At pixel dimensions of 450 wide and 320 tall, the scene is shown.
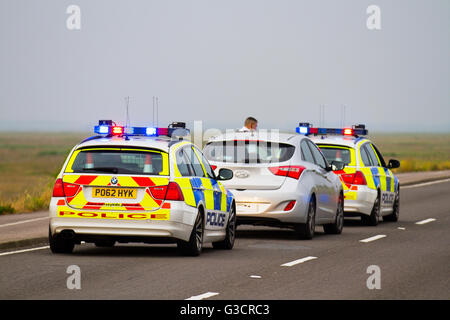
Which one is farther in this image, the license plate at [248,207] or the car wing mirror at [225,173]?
the license plate at [248,207]

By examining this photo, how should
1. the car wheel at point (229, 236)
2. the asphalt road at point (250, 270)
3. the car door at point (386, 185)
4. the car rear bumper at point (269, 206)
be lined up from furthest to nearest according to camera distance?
the car door at point (386, 185) < the car rear bumper at point (269, 206) < the car wheel at point (229, 236) < the asphalt road at point (250, 270)

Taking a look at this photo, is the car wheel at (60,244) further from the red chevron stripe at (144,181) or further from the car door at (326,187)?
the car door at (326,187)

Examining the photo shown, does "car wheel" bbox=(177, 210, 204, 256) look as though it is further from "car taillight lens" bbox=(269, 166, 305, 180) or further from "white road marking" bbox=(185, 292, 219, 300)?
"white road marking" bbox=(185, 292, 219, 300)

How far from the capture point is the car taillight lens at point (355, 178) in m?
21.6

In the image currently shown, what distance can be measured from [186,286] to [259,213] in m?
5.95

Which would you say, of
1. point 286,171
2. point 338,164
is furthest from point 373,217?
point 286,171

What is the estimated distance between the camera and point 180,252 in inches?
613

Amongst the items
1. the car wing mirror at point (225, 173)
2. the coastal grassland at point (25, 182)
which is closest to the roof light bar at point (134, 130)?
the car wing mirror at point (225, 173)

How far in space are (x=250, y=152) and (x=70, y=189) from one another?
14.2 feet

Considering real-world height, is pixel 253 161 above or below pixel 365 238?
above

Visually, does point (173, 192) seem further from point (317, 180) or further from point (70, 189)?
point (317, 180)

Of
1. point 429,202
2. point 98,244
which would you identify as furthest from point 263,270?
point 429,202

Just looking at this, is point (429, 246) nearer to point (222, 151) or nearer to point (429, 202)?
point (222, 151)
